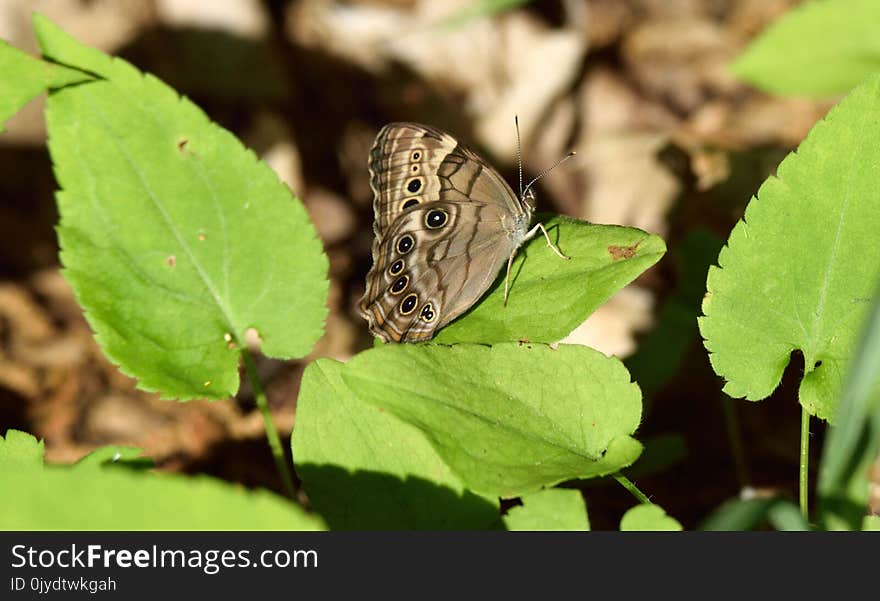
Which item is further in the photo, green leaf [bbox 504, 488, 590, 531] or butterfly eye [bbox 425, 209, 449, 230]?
butterfly eye [bbox 425, 209, 449, 230]

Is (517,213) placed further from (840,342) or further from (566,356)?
(840,342)

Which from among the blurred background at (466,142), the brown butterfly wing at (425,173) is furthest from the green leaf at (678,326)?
the brown butterfly wing at (425,173)

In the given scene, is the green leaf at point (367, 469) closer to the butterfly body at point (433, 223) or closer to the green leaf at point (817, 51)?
the butterfly body at point (433, 223)

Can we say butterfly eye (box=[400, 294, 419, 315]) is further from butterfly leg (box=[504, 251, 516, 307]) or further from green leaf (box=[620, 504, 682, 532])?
green leaf (box=[620, 504, 682, 532])

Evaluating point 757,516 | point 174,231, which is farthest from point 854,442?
point 174,231

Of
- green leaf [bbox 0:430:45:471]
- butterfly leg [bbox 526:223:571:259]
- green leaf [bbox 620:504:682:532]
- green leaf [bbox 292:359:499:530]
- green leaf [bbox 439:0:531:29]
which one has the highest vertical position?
green leaf [bbox 439:0:531:29]

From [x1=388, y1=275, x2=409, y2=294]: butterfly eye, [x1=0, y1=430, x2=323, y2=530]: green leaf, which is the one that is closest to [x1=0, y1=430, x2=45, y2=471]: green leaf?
[x1=0, y1=430, x2=323, y2=530]: green leaf

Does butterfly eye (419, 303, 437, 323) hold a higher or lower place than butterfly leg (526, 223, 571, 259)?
lower
